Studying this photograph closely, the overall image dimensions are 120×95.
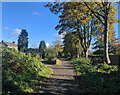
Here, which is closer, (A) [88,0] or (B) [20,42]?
(A) [88,0]

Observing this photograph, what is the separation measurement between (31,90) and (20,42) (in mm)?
38933

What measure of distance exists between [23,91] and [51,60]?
11.4m

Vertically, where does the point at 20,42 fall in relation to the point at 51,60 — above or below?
above

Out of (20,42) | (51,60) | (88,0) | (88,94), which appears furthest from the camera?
(20,42)

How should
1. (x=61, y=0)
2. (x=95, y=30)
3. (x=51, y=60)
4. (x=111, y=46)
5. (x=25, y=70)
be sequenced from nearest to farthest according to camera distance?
(x=25, y=70) → (x=61, y=0) → (x=51, y=60) → (x=95, y=30) → (x=111, y=46)

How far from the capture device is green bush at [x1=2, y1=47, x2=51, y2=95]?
440 centimetres

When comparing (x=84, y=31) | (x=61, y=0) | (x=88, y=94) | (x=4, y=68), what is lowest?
(x=88, y=94)

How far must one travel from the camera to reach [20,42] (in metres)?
40.2

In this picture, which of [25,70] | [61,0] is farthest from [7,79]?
[61,0]

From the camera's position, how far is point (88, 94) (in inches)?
162

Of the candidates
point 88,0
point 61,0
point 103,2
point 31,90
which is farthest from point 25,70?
point 103,2

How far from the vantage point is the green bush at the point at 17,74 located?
4.40 m

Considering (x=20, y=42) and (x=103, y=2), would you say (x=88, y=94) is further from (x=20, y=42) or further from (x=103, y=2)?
(x=20, y=42)

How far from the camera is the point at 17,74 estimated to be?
19.0ft
